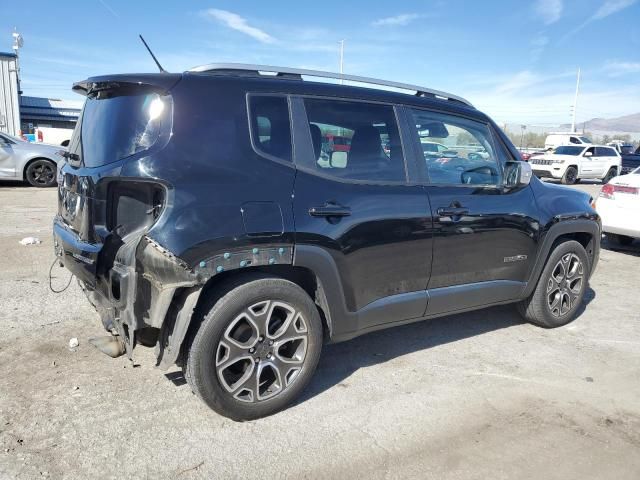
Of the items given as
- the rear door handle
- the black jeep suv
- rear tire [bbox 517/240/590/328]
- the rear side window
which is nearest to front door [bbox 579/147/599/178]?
rear tire [bbox 517/240/590/328]

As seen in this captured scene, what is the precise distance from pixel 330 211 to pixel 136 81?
1307 mm

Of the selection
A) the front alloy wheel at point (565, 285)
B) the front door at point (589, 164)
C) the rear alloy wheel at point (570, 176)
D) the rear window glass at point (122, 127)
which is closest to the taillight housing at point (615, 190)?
the front alloy wheel at point (565, 285)

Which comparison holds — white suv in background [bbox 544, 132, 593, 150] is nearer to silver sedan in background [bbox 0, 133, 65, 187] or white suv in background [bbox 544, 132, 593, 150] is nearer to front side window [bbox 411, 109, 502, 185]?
silver sedan in background [bbox 0, 133, 65, 187]

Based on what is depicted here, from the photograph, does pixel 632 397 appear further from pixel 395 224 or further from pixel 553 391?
pixel 395 224

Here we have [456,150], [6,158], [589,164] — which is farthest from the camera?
[589,164]

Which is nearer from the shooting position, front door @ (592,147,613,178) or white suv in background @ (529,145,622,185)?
white suv in background @ (529,145,622,185)

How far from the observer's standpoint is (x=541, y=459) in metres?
2.76

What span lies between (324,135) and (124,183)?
4.02 ft

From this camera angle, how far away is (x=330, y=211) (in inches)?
119

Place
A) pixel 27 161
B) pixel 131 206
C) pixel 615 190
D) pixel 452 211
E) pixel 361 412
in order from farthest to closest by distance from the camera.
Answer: pixel 27 161 → pixel 615 190 → pixel 452 211 → pixel 361 412 → pixel 131 206

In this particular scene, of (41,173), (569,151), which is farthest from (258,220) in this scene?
(569,151)

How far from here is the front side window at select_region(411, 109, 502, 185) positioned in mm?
3660

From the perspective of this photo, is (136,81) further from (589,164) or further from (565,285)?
(589,164)

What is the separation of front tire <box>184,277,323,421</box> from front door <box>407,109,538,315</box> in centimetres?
108
